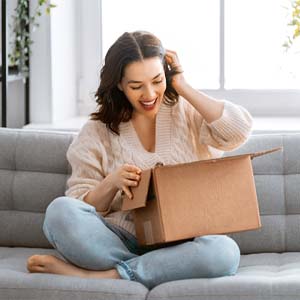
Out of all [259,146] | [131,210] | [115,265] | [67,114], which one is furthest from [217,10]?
[115,265]

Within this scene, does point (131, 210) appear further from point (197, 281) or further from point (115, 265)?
point (197, 281)

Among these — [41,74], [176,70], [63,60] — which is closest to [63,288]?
[176,70]

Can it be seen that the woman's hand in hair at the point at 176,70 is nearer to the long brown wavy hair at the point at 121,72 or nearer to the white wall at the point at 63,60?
the long brown wavy hair at the point at 121,72

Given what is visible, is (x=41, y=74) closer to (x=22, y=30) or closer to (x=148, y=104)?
(x=22, y=30)

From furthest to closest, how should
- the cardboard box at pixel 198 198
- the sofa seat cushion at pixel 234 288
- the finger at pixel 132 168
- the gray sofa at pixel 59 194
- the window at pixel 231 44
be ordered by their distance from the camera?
the window at pixel 231 44 → the gray sofa at pixel 59 194 → the finger at pixel 132 168 → the cardboard box at pixel 198 198 → the sofa seat cushion at pixel 234 288

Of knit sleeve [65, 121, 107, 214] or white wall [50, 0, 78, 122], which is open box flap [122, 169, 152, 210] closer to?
knit sleeve [65, 121, 107, 214]

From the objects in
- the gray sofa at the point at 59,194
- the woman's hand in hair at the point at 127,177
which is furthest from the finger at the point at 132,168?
the gray sofa at the point at 59,194

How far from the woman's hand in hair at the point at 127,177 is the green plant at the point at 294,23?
1.34 metres

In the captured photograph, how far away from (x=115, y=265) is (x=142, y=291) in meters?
0.19

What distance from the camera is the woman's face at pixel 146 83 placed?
2.77m

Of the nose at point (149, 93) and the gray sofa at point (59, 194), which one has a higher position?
the nose at point (149, 93)

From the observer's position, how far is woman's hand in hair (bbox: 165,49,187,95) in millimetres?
2848

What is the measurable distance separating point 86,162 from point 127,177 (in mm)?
247

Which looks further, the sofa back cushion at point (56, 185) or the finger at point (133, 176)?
the sofa back cushion at point (56, 185)
